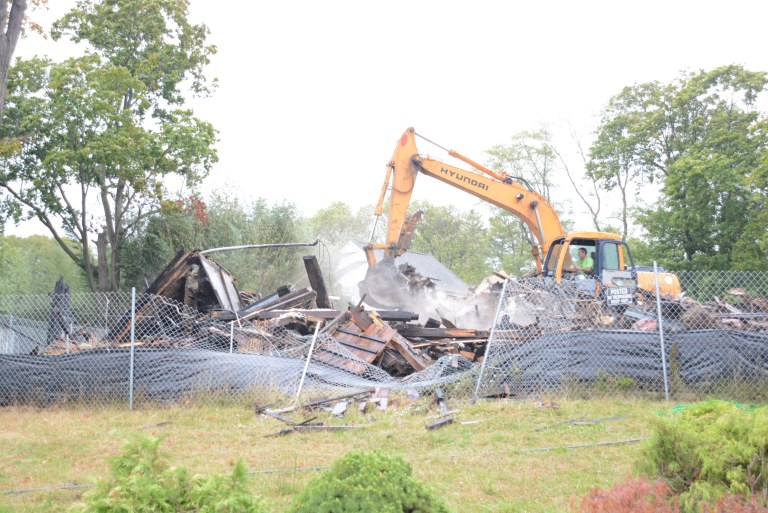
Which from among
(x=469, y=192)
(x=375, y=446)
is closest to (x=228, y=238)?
(x=469, y=192)

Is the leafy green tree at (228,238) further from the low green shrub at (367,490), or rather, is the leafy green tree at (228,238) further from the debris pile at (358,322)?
the low green shrub at (367,490)

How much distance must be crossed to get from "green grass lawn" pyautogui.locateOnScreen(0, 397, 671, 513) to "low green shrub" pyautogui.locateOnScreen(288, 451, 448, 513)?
248 cm

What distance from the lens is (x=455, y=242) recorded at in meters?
60.8

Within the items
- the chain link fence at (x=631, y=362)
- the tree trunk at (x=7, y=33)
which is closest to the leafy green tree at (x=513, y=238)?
the chain link fence at (x=631, y=362)

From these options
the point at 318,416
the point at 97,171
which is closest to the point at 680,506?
the point at 318,416

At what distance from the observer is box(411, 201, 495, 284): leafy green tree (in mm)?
59875

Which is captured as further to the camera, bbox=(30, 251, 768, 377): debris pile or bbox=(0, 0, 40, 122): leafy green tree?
bbox=(30, 251, 768, 377): debris pile

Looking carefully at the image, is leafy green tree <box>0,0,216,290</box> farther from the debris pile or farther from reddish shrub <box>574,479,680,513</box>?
reddish shrub <box>574,479,680,513</box>

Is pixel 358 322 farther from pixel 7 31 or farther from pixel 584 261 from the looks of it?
pixel 7 31

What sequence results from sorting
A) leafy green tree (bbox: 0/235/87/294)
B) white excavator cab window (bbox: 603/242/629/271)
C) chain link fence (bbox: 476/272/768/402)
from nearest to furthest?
chain link fence (bbox: 476/272/768/402)
white excavator cab window (bbox: 603/242/629/271)
leafy green tree (bbox: 0/235/87/294)

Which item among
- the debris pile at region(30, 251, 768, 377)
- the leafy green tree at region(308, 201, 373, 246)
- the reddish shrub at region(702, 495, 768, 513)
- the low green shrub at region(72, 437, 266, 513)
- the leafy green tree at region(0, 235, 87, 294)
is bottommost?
the reddish shrub at region(702, 495, 768, 513)

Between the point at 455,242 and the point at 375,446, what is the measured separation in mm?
53629

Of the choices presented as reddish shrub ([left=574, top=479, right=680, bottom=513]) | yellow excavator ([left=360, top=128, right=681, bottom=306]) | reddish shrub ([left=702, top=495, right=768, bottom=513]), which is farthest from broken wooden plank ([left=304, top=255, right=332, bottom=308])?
reddish shrub ([left=702, top=495, right=768, bottom=513])

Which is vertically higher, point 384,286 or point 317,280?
point 317,280
